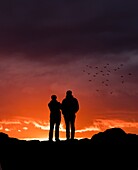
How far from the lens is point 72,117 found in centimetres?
2425

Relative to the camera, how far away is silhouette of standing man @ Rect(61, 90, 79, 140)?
78.3 feet

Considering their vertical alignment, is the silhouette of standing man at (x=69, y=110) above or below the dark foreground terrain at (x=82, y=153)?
above

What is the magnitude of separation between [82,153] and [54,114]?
309 centimetres

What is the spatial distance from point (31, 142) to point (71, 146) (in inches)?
124

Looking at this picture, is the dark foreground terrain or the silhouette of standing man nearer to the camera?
the silhouette of standing man

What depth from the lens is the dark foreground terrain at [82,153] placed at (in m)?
24.8

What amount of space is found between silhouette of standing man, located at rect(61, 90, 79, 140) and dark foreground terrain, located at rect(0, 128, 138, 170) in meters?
0.92

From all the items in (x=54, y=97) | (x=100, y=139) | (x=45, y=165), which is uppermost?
(x=54, y=97)

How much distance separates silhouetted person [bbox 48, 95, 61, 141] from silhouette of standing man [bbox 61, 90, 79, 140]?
354 mm

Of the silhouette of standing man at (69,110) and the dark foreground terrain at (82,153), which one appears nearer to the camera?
the silhouette of standing man at (69,110)

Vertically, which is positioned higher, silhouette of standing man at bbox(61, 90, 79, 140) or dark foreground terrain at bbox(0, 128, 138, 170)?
silhouette of standing man at bbox(61, 90, 79, 140)

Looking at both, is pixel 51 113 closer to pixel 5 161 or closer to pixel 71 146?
pixel 71 146

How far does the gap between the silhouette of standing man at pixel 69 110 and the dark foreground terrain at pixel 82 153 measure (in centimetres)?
92

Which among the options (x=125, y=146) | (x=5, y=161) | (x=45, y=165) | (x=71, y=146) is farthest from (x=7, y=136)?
(x=125, y=146)
